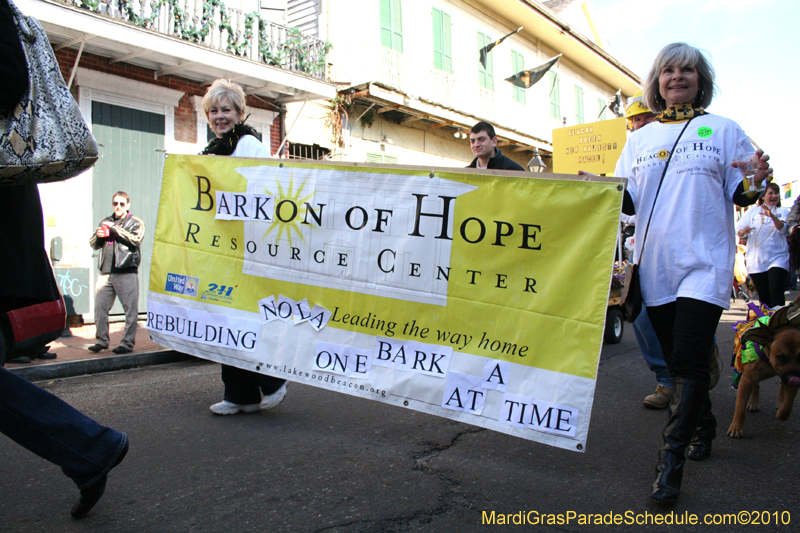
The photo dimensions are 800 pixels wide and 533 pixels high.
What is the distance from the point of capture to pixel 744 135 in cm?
288

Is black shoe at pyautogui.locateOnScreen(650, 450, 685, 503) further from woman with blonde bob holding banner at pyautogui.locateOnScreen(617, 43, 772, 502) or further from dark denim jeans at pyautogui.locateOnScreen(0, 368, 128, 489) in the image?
dark denim jeans at pyautogui.locateOnScreen(0, 368, 128, 489)

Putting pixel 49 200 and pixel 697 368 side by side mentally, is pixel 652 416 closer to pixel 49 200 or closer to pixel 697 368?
pixel 697 368

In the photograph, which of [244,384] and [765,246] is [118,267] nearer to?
[244,384]

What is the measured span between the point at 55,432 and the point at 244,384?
5.58 feet

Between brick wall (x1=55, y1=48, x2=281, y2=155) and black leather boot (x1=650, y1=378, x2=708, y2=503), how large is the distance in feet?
32.4

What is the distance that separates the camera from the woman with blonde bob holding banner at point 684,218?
2.65m

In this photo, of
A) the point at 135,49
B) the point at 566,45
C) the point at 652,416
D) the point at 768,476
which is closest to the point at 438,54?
the point at 566,45

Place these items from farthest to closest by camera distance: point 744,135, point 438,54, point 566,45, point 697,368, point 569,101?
point 569,101 < point 566,45 < point 438,54 < point 744,135 < point 697,368

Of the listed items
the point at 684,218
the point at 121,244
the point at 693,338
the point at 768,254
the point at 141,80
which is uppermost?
the point at 141,80

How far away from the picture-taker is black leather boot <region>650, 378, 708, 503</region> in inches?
101

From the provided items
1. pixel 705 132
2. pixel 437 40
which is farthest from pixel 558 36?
pixel 705 132

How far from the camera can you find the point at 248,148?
3.79 m

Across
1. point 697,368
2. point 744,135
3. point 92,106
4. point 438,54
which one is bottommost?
point 697,368

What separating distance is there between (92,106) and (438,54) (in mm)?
10040
